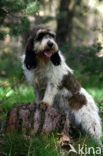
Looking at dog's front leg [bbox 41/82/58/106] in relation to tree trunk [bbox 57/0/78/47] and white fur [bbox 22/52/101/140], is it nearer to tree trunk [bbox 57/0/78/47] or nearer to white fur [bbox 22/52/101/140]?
white fur [bbox 22/52/101/140]

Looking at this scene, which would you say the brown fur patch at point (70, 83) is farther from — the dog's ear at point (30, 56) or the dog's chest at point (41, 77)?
the dog's ear at point (30, 56)

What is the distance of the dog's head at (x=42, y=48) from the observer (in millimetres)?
4926

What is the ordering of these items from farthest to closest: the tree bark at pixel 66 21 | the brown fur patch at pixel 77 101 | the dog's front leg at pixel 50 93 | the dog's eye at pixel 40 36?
the tree bark at pixel 66 21, the brown fur patch at pixel 77 101, the dog's front leg at pixel 50 93, the dog's eye at pixel 40 36

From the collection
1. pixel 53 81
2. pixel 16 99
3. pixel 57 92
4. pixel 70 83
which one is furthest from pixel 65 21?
pixel 53 81

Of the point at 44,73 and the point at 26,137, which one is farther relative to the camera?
the point at 44,73

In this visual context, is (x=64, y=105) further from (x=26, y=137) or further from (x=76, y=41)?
(x=76, y=41)

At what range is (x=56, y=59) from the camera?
534 cm

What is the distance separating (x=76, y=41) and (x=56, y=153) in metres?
14.9

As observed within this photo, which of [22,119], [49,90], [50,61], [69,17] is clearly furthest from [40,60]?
[69,17]

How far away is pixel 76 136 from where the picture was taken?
546cm

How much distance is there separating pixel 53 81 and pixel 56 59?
440 mm

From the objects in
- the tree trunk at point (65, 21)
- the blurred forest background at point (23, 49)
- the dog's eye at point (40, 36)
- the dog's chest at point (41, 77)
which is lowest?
the dog's chest at point (41, 77)

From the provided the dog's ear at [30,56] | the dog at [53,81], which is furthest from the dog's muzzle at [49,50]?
the dog's ear at [30,56]

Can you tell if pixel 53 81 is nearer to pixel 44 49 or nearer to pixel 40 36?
pixel 44 49
